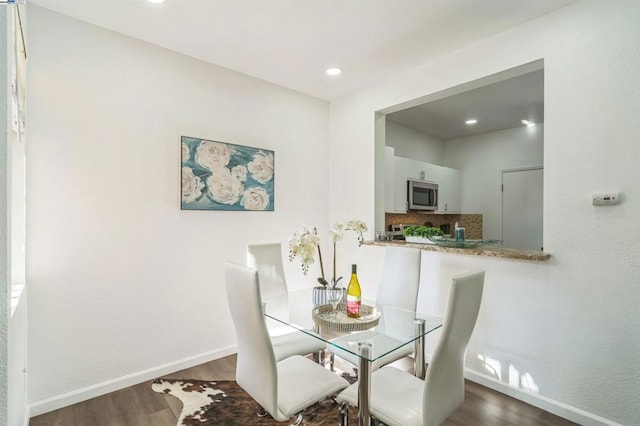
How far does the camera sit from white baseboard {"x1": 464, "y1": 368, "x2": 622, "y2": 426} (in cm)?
204

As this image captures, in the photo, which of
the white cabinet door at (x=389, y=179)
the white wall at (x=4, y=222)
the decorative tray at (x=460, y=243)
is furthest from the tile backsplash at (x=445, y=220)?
the white wall at (x=4, y=222)

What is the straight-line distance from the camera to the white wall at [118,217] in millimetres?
2191

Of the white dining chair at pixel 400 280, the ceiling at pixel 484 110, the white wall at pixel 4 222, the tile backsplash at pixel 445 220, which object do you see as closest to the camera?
the white wall at pixel 4 222

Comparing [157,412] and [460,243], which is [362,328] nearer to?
[460,243]

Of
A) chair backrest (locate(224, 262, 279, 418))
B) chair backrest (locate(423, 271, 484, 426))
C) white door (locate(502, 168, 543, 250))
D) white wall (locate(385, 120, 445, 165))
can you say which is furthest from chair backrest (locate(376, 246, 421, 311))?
white door (locate(502, 168, 543, 250))

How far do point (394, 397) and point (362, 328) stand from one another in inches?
14.9

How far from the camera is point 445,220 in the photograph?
5.73 m

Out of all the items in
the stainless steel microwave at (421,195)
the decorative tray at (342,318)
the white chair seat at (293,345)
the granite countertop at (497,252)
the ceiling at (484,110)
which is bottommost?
the white chair seat at (293,345)

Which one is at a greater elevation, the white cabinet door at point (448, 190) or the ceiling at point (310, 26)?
the ceiling at point (310, 26)

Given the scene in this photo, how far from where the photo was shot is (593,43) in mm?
2061

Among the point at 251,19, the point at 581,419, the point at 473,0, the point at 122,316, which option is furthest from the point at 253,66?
the point at 581,419

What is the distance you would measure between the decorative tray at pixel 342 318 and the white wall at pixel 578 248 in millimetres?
1128

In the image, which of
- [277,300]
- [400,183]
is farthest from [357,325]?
[400,183]

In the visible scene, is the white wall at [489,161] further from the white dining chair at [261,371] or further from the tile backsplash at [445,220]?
the white dining chair at [261,371]
